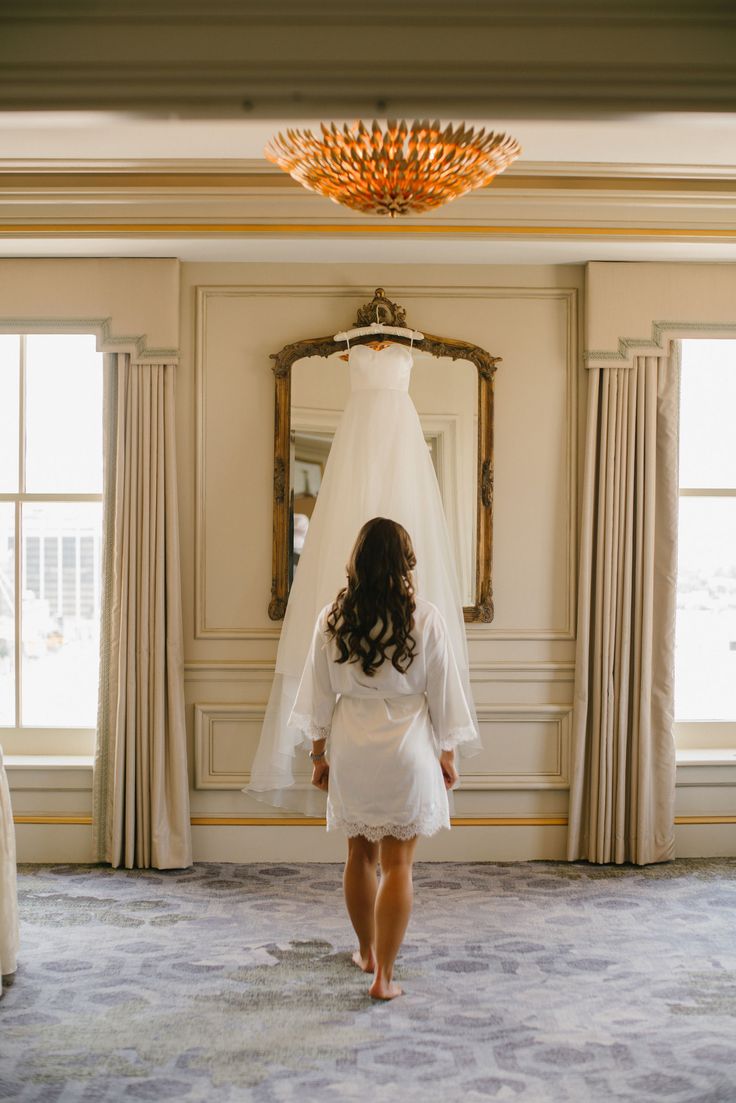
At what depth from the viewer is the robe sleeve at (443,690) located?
3.17 metres

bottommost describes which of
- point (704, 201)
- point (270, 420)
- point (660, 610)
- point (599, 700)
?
point (599, 700)

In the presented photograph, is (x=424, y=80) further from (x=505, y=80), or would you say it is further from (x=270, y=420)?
(x=270, y=420)

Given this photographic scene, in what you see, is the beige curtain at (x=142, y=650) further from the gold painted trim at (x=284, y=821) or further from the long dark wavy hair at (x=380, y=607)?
the long dark wavy hair at (x=380, y=607)

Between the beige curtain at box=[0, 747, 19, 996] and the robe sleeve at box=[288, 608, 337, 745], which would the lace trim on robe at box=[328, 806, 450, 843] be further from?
the beige curtain at box=[0, 747, 19, 996]

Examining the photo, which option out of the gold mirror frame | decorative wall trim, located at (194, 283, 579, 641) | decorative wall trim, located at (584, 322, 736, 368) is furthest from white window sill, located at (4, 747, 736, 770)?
decorative wall trim, located at (584, 322, 736, 368)

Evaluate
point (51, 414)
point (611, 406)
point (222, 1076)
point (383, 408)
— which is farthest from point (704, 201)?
point (222, 1076)

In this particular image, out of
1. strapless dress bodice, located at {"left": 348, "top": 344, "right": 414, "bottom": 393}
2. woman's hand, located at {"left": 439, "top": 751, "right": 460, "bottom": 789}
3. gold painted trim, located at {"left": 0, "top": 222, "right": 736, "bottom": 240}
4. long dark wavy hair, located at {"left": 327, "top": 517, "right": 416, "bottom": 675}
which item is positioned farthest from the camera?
strapless dress bodice, located at {"left": 348, "top": 344, "right": 414, "bottom": 393}

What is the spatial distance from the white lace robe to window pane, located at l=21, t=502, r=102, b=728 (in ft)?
6.74

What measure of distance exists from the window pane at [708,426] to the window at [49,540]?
2.81 m

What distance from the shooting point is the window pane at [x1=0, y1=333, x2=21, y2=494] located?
16.1 feet


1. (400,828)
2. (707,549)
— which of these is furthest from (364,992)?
(707,549)

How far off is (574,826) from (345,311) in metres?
2.57

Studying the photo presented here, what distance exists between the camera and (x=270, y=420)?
4789 mm

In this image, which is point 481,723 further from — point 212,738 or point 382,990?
point 382,990
